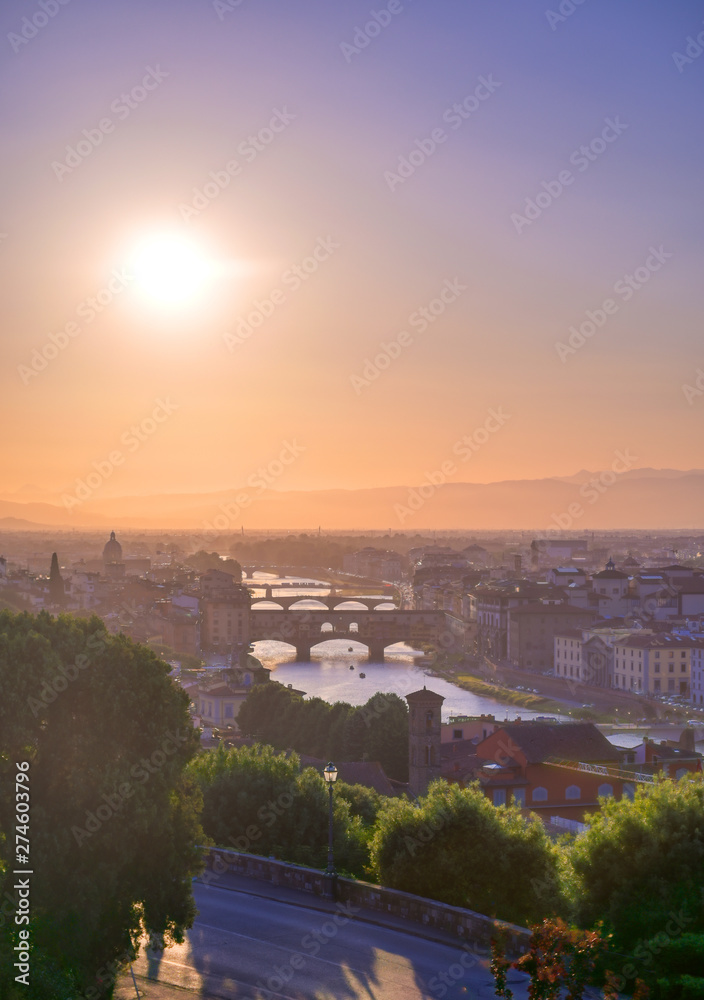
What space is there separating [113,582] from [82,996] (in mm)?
68153

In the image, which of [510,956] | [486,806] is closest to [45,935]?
[510,956]

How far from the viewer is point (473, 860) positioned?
840 centimetres

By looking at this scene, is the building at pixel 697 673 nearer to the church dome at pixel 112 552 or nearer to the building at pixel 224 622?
the building at pixel 224 622

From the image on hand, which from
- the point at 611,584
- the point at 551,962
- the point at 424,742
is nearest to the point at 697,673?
the point at 611,584

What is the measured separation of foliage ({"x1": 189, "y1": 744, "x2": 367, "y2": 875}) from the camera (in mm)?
10242

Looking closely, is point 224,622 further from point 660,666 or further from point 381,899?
point 381,899

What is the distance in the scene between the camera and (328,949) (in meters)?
7.32

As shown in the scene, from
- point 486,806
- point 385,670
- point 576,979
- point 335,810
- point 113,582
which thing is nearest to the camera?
point 576,979

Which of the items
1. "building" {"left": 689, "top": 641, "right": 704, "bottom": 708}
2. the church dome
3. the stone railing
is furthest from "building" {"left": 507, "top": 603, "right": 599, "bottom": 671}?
the church dome

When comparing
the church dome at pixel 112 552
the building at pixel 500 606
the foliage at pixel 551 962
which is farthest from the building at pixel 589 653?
the church dome at pixel 112 552

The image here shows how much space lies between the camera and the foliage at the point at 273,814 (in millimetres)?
10242

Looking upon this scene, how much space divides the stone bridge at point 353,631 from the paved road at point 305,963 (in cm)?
4638

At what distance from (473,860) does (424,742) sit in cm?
905

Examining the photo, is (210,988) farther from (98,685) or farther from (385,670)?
(385,670)
